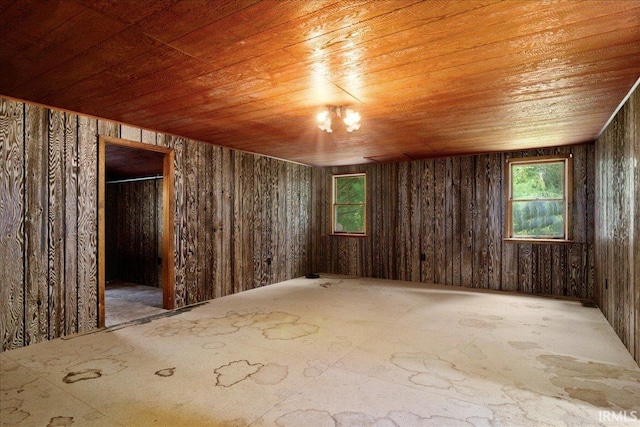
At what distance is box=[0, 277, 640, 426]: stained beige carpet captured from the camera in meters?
1.97

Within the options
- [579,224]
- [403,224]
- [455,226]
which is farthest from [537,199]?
[403,224]

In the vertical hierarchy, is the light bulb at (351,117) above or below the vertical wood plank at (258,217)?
above

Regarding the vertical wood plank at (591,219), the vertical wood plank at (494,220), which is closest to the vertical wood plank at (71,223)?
the vertical wood plank at (494,220)

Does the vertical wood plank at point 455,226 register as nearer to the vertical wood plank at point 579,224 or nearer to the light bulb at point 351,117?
the vertical wood plank at point 579,224

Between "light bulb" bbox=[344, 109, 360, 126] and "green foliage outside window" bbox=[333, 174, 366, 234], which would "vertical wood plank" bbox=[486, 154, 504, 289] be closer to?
"green foliage outside window" bbox=[333, 174, 366, 234]

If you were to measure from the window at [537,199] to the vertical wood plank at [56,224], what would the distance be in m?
5.91

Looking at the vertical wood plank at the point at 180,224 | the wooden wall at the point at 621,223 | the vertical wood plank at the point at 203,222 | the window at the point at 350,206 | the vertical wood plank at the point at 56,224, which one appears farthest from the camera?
the window at the point at 350,206

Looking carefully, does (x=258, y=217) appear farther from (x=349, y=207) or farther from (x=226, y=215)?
(x=349, y=207)

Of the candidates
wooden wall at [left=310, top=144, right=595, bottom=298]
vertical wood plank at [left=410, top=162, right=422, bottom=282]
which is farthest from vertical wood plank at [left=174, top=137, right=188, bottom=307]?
vertical wood plank at [left=410, top=162, right=422, bottom=282]

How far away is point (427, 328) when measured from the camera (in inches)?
138

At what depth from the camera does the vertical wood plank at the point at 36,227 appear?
10.00 feet

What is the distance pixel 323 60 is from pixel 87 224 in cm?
295

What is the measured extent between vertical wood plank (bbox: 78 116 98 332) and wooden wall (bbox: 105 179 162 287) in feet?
7.33

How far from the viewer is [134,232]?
6141 mm
